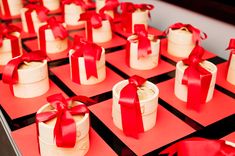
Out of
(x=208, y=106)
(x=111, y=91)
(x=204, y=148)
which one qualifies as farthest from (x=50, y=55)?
(x=204, y=148)

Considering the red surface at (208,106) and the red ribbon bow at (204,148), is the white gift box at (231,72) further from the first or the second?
the red ribbon bow at (204,148)

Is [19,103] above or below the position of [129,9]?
below

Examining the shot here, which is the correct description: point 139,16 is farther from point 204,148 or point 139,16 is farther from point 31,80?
point 204,148

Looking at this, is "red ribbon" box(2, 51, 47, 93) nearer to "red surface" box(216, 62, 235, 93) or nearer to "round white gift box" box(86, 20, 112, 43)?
"round white gift box" box(86, 20, 112, 43)

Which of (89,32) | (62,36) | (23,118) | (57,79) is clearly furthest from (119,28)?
(23,118)

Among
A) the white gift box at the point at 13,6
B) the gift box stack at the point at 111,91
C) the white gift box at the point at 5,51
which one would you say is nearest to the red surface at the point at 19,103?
the gift box stack at the point at 111,91

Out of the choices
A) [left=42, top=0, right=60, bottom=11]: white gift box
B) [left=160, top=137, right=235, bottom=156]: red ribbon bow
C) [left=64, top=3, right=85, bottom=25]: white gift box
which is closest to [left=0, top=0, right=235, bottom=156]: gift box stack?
[left=160, top=137, right=235, bottom=156]: red ribbon bow

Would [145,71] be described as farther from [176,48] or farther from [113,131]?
[113,131]
